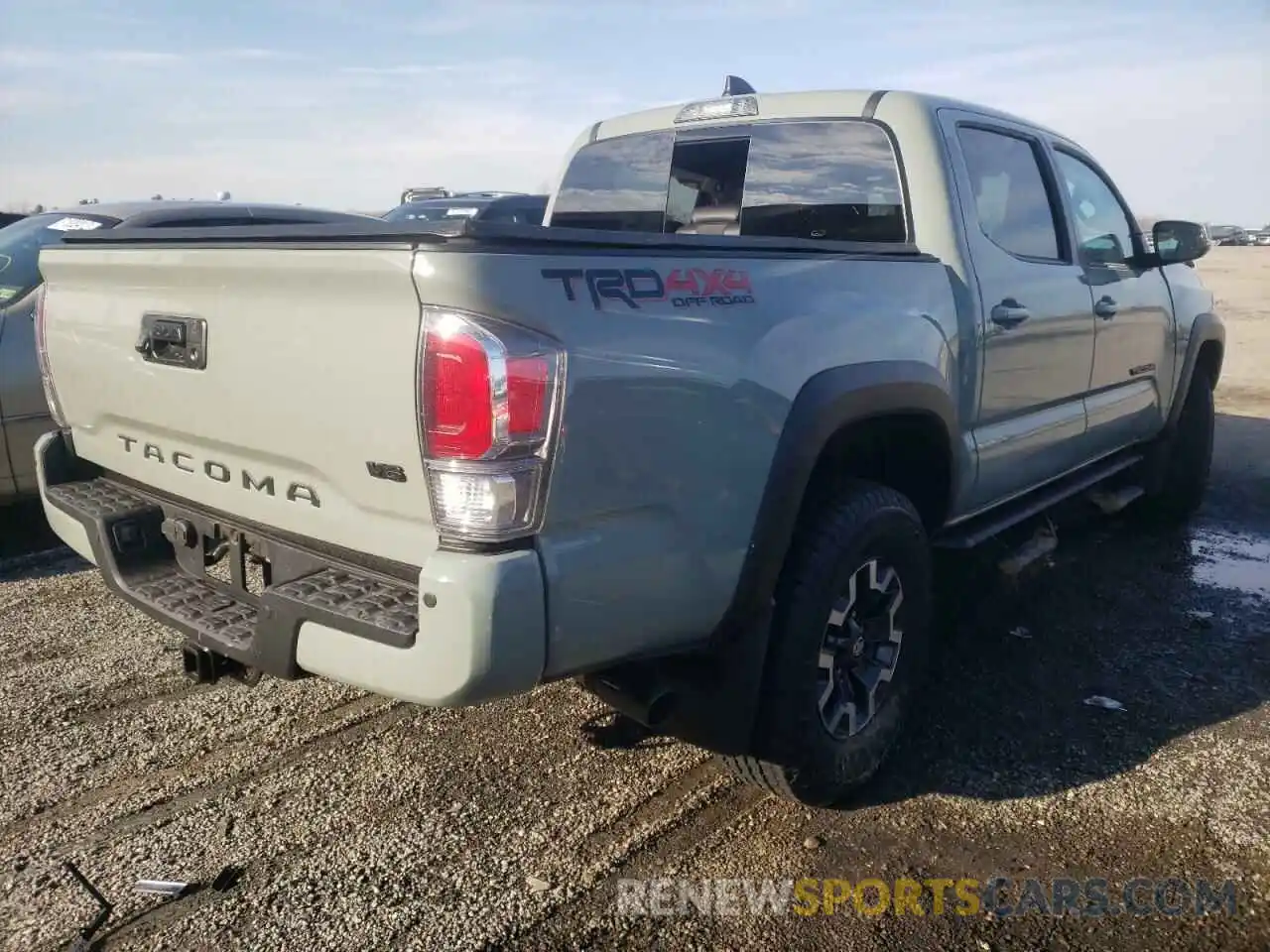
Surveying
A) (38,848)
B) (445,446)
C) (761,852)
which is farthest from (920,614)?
(38,848)

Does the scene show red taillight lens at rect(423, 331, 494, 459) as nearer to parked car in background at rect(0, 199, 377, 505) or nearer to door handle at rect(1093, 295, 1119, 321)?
parked car in background at rect(0, 199, 377, 505)

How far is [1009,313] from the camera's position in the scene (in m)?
3.57

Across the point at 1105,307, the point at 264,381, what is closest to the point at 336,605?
the point at 264,381

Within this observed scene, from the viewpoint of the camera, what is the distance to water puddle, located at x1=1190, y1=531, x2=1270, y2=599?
196 inches

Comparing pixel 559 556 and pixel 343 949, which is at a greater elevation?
pixel 559 556

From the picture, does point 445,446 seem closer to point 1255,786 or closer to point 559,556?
point 559,556

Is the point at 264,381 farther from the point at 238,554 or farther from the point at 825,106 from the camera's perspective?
the point at 825,106

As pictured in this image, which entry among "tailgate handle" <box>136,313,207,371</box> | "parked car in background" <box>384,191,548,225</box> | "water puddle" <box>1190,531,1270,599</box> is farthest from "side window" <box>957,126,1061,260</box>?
"parked car in background" <box>384,191,548,225</box>

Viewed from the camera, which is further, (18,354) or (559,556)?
(18,354)

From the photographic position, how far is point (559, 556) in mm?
2047

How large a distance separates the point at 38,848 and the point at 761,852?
1.90 m

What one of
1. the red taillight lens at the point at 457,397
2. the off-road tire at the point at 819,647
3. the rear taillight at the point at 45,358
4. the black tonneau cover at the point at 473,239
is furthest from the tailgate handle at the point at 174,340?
the off-road tire at the point at 819,647

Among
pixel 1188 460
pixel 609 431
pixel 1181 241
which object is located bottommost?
pixel 1188 460

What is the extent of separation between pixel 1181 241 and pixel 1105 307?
78 centimetres
